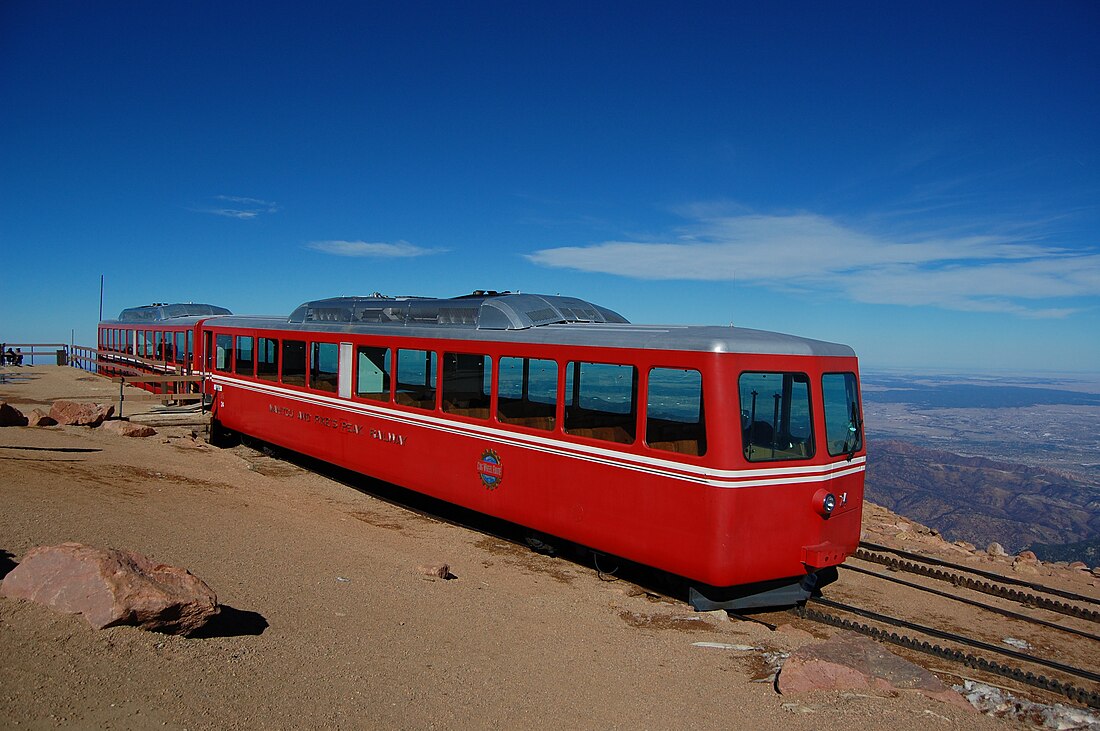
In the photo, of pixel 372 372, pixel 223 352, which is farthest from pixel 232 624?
pixel 223 352

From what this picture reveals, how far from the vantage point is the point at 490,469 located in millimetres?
9359

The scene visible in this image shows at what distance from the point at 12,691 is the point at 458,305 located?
708cm

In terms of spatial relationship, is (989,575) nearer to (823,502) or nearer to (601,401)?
(823,502)

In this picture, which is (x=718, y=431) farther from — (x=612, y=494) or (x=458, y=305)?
(x=458, y=305)

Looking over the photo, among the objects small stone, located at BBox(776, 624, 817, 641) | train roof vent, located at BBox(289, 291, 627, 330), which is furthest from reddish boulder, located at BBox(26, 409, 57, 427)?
small stone, located at BBox(776, 624, 817, 641)

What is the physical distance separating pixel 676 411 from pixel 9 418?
13471mm

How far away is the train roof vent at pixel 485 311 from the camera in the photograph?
9.52 metres

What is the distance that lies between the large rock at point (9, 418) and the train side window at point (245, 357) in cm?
398

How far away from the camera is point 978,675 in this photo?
6340 mm

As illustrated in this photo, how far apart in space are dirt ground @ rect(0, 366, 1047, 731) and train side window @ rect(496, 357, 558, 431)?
1745mm

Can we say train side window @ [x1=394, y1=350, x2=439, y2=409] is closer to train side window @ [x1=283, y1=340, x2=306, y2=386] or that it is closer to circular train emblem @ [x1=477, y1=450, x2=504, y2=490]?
circular train emblem @ [x1=477, y1=450, x2=504, y2=490]

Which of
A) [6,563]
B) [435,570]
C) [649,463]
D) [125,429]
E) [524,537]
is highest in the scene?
[649,463]

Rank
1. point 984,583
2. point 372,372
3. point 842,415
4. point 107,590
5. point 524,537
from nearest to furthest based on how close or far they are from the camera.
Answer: point 107,590 < point 842,415 < point 984,583 < point 524,537 < point 372,372

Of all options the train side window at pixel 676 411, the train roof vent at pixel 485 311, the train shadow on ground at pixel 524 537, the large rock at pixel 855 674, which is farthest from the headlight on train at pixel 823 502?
the train roof vent at pixel 485 311
